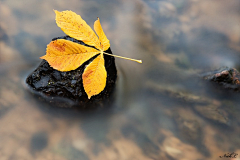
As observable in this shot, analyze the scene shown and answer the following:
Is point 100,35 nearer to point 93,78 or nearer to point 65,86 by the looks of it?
point 93,78

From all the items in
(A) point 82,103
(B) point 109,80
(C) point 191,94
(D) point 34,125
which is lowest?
(D) point 34,125

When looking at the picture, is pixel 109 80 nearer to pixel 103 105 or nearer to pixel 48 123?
pixel 103 105

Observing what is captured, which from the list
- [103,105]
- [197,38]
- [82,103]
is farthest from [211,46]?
[82,103]

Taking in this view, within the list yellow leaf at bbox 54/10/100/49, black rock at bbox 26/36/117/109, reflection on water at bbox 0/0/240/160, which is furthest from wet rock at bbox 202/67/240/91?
yellow leaf at bbox 54/10/100/49

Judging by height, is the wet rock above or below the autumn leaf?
above

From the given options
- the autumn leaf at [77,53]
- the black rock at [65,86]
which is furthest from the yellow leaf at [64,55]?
the black rock at [65,86]

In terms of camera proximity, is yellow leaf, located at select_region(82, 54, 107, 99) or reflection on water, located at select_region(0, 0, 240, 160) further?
reflection on water, located at select_region(0, 0, 240, 160)

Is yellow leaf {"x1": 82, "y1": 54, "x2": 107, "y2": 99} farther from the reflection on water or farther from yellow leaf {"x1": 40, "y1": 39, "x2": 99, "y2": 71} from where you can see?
the reflection on water

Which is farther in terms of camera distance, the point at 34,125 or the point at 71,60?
the point at 34,125
